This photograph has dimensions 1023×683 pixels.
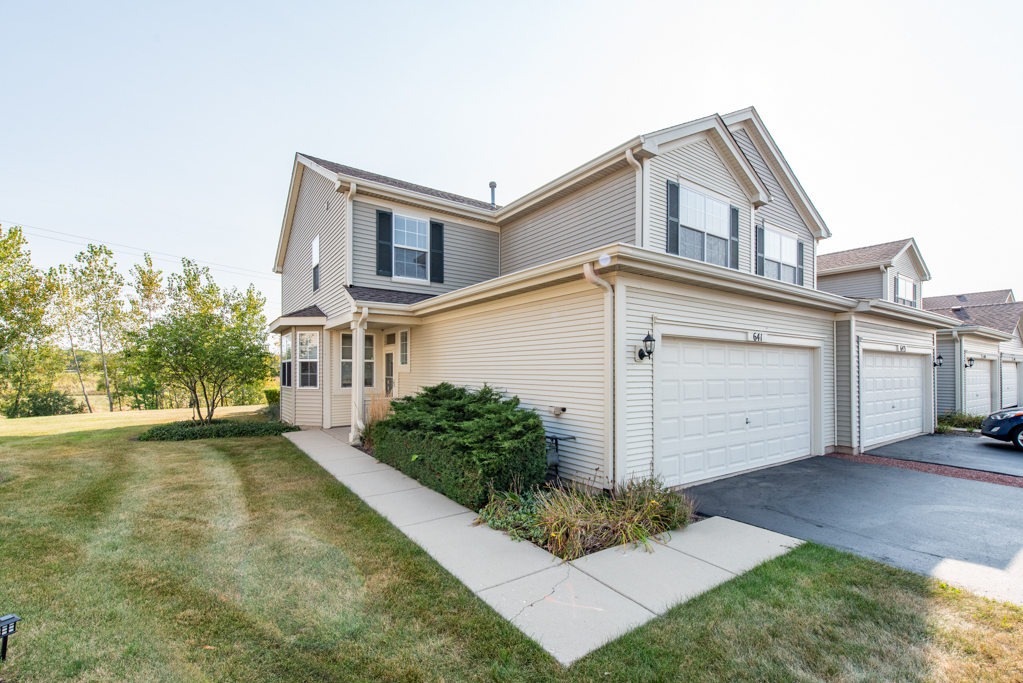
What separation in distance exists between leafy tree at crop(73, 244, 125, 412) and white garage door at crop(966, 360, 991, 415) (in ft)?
108

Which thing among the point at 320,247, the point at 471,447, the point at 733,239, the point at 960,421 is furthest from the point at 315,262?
the point at 960,421

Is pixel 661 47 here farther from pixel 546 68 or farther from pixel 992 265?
pixel 992 265

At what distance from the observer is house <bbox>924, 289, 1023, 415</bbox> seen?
14500 millimetres

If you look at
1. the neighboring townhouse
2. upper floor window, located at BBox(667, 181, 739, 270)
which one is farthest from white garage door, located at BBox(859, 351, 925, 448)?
upper floor window, located at BBox(667, 181, 739, 270)

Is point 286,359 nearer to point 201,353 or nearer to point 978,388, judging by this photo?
point 201,353

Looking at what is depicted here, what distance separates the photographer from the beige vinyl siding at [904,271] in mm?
15422

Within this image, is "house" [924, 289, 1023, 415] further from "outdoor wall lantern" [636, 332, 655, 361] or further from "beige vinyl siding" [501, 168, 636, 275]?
"outdoor wall lantern" [636, 332, 655, 361]

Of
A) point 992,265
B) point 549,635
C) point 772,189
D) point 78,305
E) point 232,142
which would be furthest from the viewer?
point 992,265

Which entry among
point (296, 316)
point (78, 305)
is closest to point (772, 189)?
point (296, 316)

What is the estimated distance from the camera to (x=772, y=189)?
11188 mm

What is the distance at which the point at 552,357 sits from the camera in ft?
21.9

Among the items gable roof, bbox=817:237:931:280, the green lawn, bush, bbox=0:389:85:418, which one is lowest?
bush, bbox=0:389:85:418

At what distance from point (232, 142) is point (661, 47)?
13.6 metres

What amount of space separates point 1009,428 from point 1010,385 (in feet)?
42.6
